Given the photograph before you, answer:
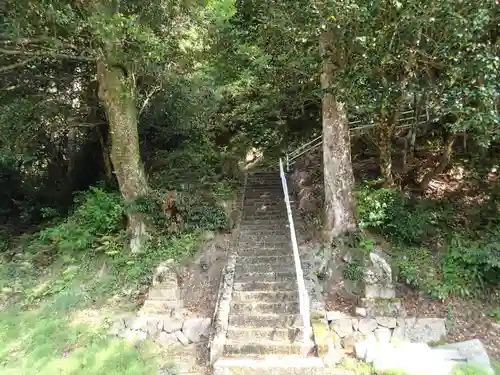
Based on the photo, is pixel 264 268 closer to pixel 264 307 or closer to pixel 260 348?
pixel 264 307

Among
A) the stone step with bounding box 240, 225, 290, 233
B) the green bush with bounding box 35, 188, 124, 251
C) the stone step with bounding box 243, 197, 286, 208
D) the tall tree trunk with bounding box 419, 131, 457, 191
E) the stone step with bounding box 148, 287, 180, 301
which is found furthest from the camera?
the stone step with bounding box 243, 197, 286, 208

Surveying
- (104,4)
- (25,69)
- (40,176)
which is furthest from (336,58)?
(40,176)

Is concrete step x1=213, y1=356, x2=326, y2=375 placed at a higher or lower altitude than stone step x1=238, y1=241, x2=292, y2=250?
lower

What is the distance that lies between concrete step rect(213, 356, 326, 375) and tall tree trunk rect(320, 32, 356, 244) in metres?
2.81

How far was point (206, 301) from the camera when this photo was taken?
7.14 m

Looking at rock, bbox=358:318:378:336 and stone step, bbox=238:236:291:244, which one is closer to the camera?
rock, bbox=358:318:378:336

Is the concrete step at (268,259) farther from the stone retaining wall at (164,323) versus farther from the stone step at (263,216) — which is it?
the stone step at (263,216)

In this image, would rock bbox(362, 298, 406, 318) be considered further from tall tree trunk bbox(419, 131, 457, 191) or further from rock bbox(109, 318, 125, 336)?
rock bbox(109, 318, 125, 336)

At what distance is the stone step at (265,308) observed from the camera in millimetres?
6176

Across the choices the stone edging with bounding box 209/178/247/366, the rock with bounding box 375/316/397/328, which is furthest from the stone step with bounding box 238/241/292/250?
the rock with bounding box 375/316/397/328

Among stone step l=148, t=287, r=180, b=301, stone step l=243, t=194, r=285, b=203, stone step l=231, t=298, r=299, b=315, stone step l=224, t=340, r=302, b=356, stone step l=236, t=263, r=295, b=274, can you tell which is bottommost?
stone step l=224, t=340, r=302, b=356

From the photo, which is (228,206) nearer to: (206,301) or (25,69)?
(206,301)

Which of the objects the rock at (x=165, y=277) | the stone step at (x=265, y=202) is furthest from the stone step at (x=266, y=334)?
the stone step at (x=265, y=202)

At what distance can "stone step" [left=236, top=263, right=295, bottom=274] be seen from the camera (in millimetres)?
7047
